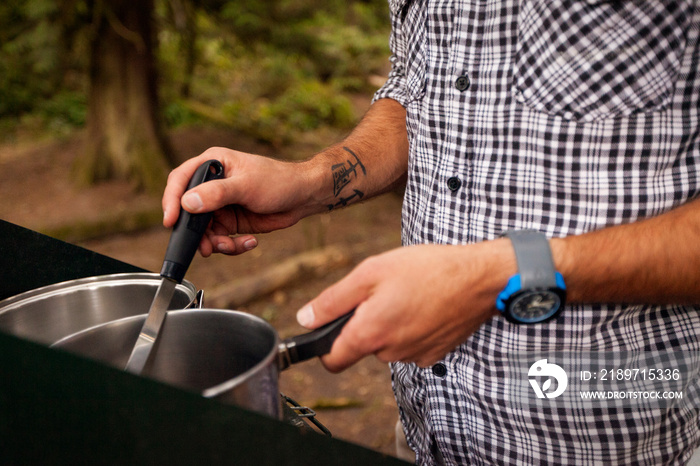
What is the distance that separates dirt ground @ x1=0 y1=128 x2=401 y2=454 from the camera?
351 centimetres

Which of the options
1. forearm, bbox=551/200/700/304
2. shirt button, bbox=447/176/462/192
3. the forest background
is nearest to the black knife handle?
shirt button, bbox=447/176/462/192

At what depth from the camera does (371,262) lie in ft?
2.73

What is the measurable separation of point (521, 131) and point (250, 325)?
69 centimetres

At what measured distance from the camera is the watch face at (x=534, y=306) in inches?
35.0

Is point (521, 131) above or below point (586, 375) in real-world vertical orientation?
above

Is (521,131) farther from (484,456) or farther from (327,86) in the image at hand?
(327,86)

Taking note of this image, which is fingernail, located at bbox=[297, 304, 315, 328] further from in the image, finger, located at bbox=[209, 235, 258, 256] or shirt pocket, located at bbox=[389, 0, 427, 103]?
shirt pocket, located at bbox=[389, 0, 427, 103]

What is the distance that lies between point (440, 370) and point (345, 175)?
23.1 inches

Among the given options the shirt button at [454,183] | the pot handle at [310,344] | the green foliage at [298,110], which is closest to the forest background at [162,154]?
the green foliage at [298,110]

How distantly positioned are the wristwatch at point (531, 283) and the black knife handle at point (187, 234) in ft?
1.91

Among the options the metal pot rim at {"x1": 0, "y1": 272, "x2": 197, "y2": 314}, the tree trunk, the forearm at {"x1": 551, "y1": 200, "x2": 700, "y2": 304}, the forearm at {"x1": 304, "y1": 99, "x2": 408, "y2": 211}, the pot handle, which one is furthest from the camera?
the tree trunk

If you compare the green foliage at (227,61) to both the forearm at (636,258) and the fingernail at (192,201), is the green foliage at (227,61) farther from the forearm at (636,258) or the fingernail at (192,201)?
the forearm at (636,258)

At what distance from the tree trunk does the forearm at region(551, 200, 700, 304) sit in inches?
246

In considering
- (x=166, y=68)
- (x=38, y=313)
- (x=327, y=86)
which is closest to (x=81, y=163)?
(x=166, y=68)
